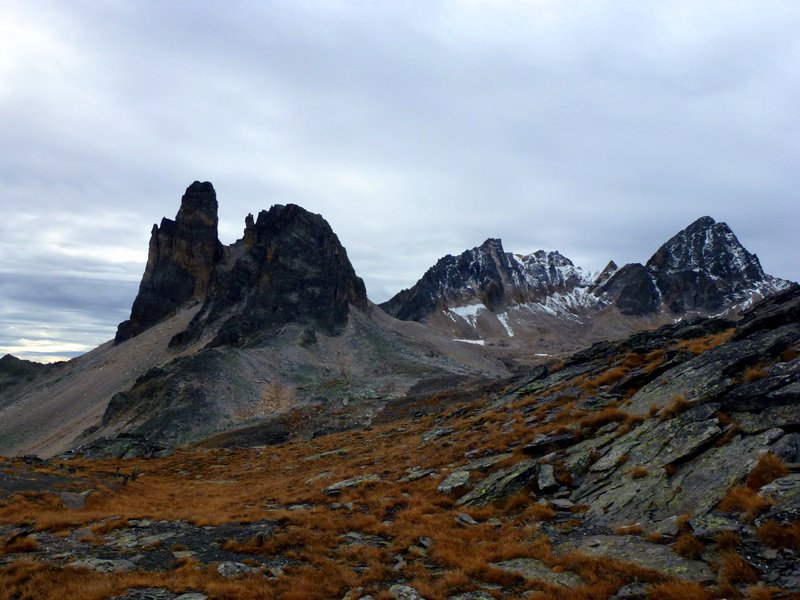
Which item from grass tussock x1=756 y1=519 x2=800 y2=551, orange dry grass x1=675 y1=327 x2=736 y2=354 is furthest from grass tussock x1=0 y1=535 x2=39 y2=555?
orange dry grass x1=675 y1=327 x2=736 y2=354

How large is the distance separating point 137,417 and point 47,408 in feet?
122

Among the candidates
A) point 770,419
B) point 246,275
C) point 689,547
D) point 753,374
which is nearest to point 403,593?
point 689,547

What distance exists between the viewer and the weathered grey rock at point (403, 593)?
968 cm

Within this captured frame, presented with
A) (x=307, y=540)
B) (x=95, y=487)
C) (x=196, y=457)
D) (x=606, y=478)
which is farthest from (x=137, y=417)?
(x=606, y=478)

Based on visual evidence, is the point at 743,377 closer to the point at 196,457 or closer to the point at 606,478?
the point at 606,478

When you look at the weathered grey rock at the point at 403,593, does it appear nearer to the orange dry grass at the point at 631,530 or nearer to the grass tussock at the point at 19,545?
the orange dry grass at the point at 631,530

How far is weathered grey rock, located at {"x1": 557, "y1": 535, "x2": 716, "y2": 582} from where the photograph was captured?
29.5 ft

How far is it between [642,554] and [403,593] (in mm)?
5391

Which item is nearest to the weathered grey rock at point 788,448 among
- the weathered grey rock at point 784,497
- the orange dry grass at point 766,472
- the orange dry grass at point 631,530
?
the orange dry grass at point 766,472

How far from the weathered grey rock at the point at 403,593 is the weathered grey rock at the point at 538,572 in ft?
7.72

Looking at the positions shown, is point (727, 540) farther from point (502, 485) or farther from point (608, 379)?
point (608, 379)

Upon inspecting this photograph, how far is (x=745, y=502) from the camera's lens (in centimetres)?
1002

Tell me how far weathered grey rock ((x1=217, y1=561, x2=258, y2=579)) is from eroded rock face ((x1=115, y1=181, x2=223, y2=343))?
131 meters

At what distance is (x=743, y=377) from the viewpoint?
15.5 m
